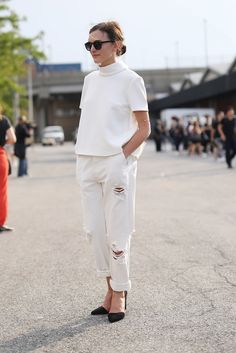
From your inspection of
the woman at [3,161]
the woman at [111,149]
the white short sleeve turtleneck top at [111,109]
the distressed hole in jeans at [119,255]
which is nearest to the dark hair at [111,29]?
the woman at [111,149]

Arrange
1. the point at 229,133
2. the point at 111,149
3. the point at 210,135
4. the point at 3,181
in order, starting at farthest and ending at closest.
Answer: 1. the point at 210,135
2. the point at 229,133
3. the point at 3,181
4. the point at 111,149

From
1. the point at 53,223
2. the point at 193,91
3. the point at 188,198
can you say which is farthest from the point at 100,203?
the point at 193,91

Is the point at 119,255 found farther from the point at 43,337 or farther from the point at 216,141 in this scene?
the point at 216,141

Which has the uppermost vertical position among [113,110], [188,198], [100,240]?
[113,110]

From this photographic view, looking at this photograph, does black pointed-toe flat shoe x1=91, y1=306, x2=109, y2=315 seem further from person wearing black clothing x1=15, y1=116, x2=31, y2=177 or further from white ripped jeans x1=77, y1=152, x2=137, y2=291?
person wearing black clothing x1=15, y1=116, x2=31, y2=177

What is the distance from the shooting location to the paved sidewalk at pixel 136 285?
3633mm

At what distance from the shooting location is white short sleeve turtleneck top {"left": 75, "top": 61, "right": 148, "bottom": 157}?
13.0 ft

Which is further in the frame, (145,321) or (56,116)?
(56,116)

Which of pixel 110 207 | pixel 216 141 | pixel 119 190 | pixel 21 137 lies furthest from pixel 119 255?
pixel 216 141

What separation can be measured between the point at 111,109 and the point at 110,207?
2.04ft

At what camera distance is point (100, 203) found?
13.3 ft

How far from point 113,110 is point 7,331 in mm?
1518

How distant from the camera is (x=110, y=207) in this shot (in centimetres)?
400

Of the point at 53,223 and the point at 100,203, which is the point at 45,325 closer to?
the point at 100,203
